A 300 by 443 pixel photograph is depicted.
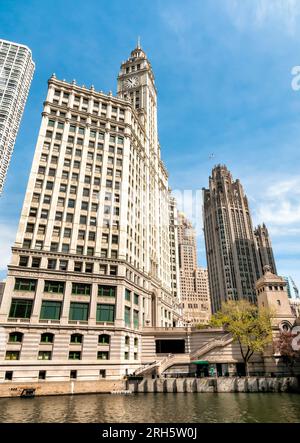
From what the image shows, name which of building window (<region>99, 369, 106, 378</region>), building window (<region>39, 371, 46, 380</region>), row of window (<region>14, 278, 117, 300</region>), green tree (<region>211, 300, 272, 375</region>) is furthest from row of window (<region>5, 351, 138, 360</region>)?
green tree (<region>211, 300, 272, 375</region>)

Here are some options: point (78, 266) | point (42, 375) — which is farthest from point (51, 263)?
point (42, 375)

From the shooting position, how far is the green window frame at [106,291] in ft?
162

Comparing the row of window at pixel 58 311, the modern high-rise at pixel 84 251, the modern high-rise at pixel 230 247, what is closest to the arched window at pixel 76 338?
the modern high-rise at pixel 84 251

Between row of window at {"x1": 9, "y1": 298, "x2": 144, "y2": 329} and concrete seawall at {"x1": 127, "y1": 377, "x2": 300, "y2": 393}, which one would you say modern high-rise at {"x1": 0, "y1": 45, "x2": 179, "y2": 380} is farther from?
concrete seawall at {"x1": 127, "y1": 377, "x2": 300, "y2": 393}

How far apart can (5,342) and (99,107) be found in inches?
2062

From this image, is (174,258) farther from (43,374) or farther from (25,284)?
(43,374)

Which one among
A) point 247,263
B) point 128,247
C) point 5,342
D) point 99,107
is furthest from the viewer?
point 247,263

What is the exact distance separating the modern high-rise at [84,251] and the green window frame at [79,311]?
0.53ft

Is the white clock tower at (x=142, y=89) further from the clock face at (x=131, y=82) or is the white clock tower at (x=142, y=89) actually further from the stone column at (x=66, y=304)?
the stone column at (x=66, y=304)

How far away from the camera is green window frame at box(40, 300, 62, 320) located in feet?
147

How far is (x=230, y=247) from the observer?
576ft
